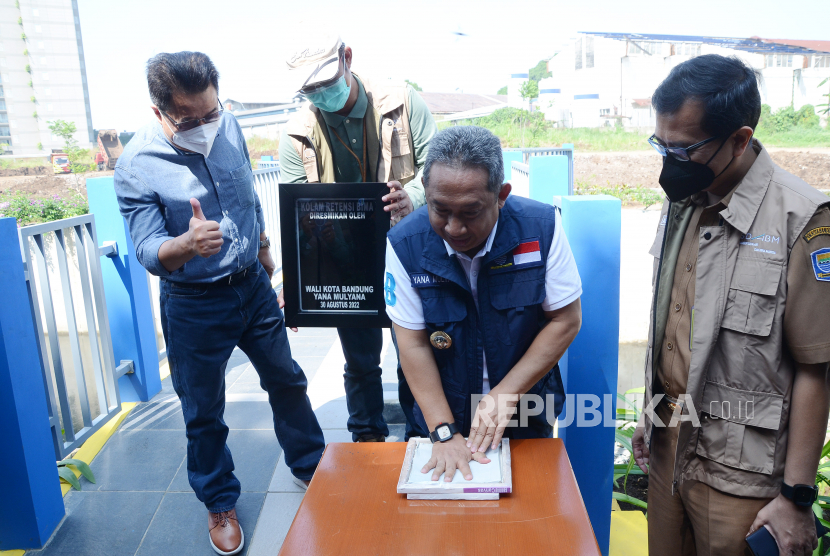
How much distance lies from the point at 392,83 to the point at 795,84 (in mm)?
46445

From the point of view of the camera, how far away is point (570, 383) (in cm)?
216

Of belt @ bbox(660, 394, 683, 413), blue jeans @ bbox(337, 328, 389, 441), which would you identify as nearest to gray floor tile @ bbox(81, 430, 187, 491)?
blue jeans @ bbox(337, 328, 389, 441)

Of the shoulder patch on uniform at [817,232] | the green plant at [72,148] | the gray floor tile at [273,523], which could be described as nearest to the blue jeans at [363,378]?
the gray floor tile at [273,523]

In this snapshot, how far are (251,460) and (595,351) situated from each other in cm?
219

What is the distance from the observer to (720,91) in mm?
1380

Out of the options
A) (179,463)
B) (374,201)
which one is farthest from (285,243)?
(179,463)

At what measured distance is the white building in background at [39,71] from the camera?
40969 millimetres

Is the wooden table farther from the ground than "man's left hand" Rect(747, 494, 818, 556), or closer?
farther from the ground

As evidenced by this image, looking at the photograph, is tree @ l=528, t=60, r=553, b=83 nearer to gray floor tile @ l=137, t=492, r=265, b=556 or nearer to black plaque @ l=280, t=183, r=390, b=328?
black plaque @ l=280, t=183, r=390, b=328

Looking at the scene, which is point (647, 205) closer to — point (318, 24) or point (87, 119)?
point (318, 24)

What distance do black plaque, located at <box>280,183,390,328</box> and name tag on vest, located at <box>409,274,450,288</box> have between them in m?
0.83

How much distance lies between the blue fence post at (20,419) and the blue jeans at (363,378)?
1.42m

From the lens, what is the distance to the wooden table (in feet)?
3.93

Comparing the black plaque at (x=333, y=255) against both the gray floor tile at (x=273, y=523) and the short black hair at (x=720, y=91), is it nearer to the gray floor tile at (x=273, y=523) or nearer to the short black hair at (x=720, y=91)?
the gray floor tile at (x=273, y=523)
